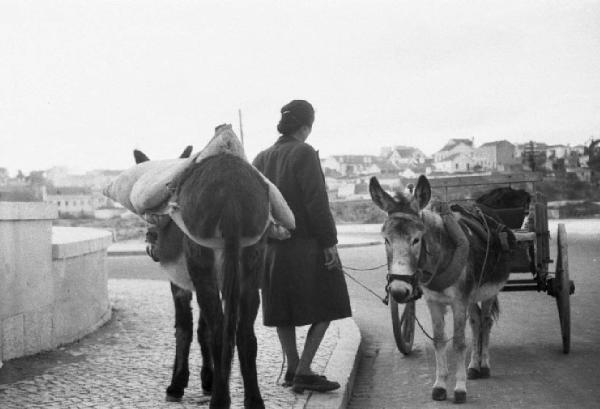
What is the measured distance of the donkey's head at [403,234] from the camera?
16.8 ft

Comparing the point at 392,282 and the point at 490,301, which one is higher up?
the point at 392,282

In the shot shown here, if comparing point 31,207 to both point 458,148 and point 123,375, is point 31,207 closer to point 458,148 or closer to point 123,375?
point 123,375

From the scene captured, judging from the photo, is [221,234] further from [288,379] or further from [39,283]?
[39,283]

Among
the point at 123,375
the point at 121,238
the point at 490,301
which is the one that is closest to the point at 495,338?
the point at 490,301

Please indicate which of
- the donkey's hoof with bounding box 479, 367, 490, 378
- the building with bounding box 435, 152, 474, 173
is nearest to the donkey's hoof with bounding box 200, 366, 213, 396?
the donkey's hoof with bounding box 479, 367, 490, 378

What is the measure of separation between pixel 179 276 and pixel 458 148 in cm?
14712

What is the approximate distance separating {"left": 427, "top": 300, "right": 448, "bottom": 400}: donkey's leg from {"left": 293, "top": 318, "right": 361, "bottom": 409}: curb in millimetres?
731

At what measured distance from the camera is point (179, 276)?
494cm

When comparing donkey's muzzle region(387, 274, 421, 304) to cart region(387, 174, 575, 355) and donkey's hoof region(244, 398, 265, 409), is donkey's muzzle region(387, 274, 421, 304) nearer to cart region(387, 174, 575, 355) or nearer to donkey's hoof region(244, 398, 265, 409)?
donkey's hoof region(244, 398, 265, 409)

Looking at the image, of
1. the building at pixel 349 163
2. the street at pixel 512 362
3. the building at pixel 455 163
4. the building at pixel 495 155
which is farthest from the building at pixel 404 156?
the street at pixel 512 362

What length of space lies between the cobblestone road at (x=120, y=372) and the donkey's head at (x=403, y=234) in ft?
3.75

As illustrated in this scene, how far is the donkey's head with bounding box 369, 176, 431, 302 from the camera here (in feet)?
16.8

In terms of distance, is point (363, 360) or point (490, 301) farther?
point (363, 360)

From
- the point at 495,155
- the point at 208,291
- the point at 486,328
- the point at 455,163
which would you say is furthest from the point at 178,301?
the point at 455,163
